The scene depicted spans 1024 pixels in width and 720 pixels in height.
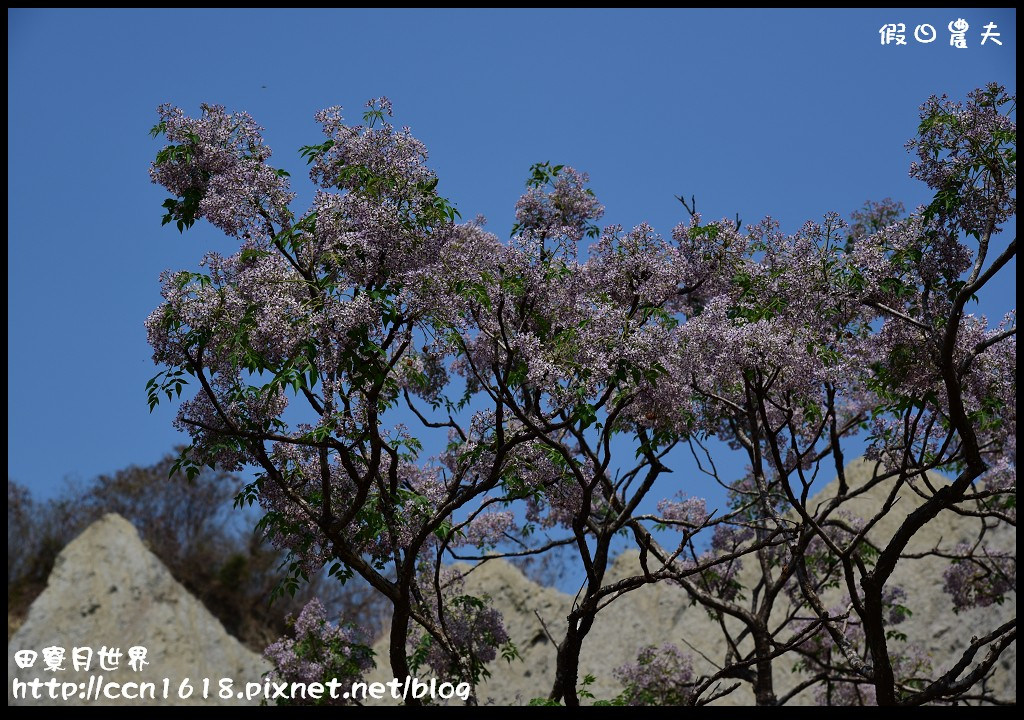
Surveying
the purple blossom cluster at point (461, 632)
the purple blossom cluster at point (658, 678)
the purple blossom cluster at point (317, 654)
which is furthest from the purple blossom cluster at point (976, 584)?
the purple blossom cluster at point (317, 654)

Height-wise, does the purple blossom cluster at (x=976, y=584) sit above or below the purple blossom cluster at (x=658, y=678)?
above

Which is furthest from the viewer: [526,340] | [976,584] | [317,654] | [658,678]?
[976,584]

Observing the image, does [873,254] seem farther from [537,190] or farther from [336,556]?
[336,556]

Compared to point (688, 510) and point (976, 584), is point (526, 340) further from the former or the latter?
point (976, 584)

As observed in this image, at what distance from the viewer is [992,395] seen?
32.8ft

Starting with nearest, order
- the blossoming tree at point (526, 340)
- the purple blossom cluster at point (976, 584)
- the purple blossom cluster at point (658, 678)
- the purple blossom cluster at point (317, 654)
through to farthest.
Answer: the blossoming tree at point (526, 340) → the purple blossom cluster at point (317, 654) → the purple blossom cluster at point (658, 678) → the purple blossom cluster at point (976, 584)

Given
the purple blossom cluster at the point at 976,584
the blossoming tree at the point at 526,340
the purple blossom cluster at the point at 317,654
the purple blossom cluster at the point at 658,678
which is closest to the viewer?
the blossoming tree at the point at 526,340

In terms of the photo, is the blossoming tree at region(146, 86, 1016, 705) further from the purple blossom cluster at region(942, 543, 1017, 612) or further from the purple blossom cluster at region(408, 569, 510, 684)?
the purple blossom cluster at region(942, 543, 1017, 612)

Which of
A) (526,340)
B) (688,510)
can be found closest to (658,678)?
(688,510)

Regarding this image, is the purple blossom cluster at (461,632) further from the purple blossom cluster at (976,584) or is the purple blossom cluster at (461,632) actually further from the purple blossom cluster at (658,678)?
the purple blossom cluster at (976,584)

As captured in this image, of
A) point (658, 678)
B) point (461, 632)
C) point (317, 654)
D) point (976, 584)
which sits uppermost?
point (976, 584)

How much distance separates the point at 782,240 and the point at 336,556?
501 cm

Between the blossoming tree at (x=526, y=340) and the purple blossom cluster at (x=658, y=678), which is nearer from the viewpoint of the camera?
the blossoming tree at (x=526, y=340)

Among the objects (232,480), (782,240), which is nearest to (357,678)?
(782,240)
